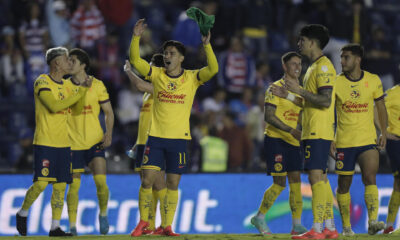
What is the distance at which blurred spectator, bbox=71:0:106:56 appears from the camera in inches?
696

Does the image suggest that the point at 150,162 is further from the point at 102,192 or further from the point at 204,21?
the point at 204,21

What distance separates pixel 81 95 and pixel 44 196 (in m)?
4.07

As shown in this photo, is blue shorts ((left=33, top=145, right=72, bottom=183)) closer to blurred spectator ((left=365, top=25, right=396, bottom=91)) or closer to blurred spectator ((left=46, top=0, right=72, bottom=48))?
blurred spectator ((left=46, top=0, right=72, bottom=48))

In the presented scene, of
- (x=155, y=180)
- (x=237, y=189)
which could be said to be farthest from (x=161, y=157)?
(x=237, y=189)

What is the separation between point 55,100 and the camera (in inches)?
405

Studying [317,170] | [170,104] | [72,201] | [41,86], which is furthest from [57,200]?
[317,170]

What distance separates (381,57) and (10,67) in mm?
8221

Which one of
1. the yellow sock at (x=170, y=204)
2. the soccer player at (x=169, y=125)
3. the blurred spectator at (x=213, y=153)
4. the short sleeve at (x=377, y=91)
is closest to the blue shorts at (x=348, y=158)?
the short sleeve at (x=377, y=91)

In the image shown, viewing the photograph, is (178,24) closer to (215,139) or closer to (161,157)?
(215,139)

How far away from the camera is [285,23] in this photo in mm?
19844

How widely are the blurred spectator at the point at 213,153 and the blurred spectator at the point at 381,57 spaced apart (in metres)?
4.18

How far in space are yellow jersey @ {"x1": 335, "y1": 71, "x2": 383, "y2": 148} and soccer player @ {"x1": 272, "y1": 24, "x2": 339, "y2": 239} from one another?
2.80 feet

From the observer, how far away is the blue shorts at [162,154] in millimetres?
10188

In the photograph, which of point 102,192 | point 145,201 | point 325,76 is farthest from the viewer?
point 102,192
